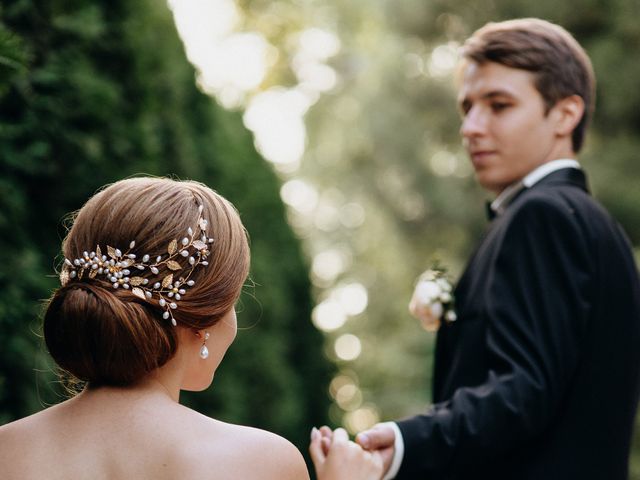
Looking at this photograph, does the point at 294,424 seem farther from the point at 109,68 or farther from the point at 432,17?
the point at 432,17

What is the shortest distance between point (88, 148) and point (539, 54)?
2149 millimetres

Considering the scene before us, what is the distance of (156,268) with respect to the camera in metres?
2.34

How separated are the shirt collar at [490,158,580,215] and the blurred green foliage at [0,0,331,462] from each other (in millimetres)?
1072

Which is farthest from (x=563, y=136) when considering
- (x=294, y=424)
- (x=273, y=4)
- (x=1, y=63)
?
(x=273, y=4)

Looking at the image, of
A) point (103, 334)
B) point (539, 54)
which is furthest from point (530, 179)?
point (103, 334)

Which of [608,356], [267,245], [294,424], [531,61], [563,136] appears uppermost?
[531,61]

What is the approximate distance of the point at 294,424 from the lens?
8.78 metres

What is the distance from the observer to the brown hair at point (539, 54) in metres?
3.46

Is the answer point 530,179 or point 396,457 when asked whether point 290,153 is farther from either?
point 396,457

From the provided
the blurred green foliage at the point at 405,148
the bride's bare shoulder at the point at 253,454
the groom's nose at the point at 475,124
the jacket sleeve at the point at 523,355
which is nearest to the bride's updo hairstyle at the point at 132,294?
the bride's bare shoulder at the point at 253,454

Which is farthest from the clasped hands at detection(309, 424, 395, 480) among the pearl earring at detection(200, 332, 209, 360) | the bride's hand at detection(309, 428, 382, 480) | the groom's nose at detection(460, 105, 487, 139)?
the groom's nose at detection(460, 105, 487, 139)

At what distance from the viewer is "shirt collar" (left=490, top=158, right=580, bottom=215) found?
11.2 feet

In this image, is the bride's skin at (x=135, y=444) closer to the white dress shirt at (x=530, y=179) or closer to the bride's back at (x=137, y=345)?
the bride's back at (x=137, y=345)

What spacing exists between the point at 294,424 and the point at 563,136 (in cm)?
581
